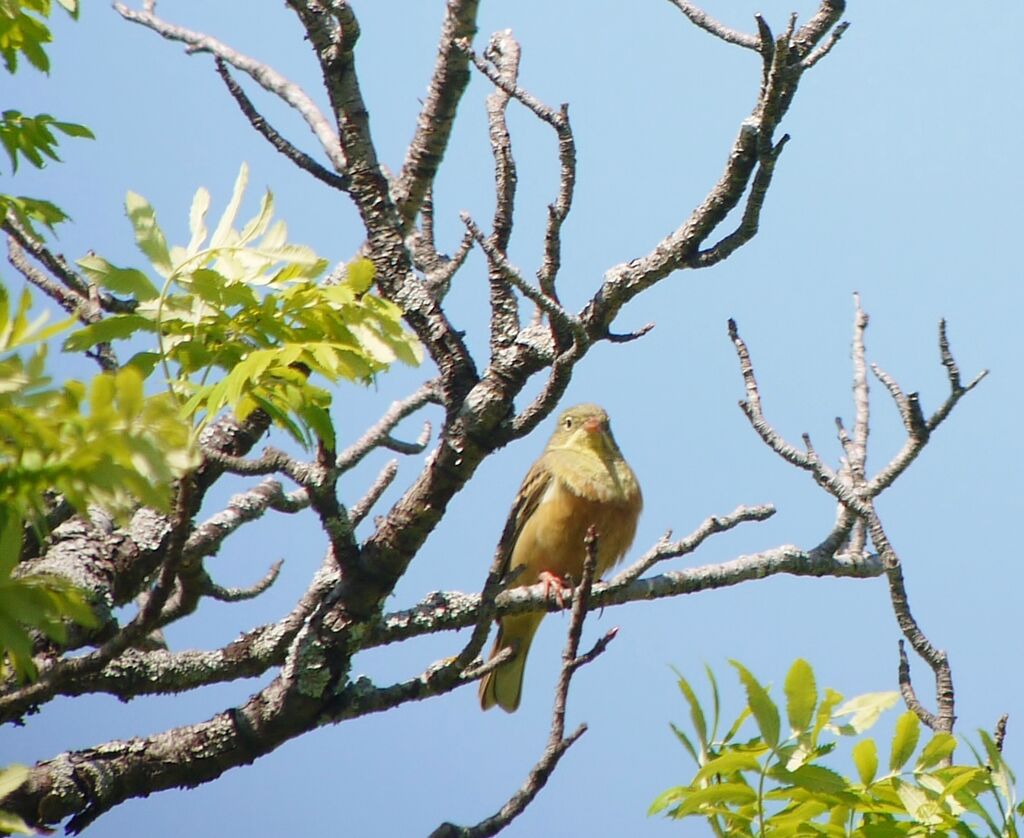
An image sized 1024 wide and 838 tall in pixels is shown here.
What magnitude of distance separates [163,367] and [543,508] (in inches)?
184

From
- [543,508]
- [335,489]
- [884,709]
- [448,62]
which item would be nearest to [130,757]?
[335,489]

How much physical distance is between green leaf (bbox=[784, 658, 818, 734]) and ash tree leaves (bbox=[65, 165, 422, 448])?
1.13m

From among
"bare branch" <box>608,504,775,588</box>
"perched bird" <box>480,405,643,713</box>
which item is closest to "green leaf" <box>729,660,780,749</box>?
"bare branch" <box>608,504,775,588</box>

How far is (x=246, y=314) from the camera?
9.32 ft

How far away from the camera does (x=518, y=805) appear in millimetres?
3016

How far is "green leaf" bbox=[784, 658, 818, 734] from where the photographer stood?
2855 millimetres

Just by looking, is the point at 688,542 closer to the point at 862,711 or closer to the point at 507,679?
the point at 862,711

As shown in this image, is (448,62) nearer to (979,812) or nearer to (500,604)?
(500,604)

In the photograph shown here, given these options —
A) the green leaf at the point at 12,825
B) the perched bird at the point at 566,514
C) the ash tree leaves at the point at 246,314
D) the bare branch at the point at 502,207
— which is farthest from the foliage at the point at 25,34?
the perched bird at the point at 566,514

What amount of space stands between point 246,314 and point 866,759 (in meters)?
1.74

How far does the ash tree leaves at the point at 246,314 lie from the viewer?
2.77 m

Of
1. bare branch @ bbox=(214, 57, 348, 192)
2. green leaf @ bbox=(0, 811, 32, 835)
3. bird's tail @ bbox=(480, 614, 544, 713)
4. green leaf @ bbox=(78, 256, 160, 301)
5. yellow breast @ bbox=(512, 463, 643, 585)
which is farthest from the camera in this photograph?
bird's tail @ bbox=(480, 614, 544, 713)

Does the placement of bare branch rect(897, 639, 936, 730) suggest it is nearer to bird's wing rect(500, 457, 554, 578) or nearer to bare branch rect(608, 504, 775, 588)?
bare branch rect(608, 504, 775, 588)

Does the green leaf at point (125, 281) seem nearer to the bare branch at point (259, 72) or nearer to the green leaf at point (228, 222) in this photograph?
the green leaf at point (228, 222)
